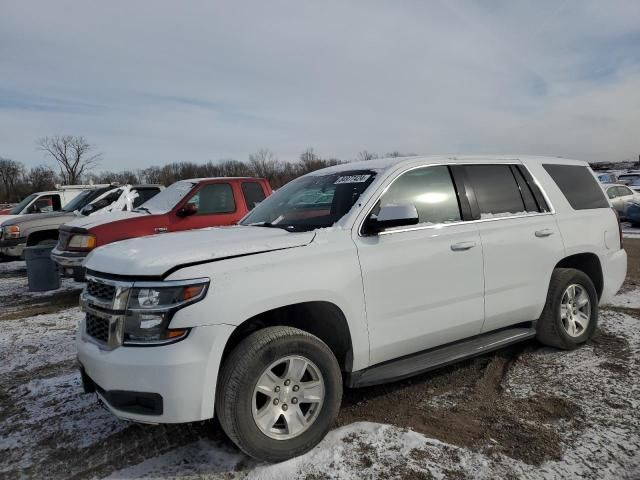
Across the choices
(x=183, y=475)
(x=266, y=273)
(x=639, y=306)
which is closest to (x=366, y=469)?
(x=183, y=475)

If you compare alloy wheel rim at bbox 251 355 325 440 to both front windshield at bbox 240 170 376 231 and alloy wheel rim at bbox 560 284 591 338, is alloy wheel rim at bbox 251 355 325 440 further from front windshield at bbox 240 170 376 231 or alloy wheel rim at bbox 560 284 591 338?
alloy wheel rim at bbox 560 284 591 338

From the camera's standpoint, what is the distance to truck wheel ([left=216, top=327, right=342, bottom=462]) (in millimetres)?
2684

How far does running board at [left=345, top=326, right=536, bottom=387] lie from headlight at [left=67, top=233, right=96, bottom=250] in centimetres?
522

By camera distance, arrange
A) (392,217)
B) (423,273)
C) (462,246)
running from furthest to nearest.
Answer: (462,246) → (423,273) → (392,217)

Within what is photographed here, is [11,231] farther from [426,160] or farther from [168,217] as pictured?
[426,160]

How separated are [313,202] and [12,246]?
362 inches

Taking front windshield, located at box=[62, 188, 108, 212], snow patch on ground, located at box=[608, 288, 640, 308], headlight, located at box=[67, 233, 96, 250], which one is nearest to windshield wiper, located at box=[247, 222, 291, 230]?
headlight, located at box=[67, 233, 96, 250]

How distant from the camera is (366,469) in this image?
279 cm

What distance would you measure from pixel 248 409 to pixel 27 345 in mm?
3965

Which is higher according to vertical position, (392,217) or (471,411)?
(392,217)

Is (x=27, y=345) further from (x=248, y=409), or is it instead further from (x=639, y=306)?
(x=639, y=306)

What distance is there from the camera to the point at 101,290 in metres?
2.88

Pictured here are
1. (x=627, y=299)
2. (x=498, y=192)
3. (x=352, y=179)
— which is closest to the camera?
(x=352, y=179)

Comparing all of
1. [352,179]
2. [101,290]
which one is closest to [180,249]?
[101,290]
